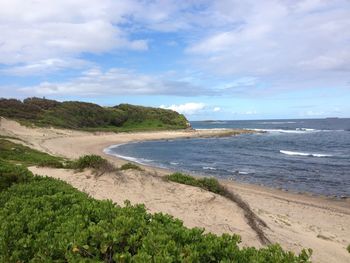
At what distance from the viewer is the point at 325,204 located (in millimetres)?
20438

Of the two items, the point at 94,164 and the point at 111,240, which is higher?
the point at 111,240

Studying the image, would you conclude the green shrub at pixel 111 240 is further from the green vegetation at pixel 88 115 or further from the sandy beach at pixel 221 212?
the green vegetation at pixel 88 115

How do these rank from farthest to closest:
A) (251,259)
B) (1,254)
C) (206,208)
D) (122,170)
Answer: (122,170) < (206,208) < (1,254) < (251,259)

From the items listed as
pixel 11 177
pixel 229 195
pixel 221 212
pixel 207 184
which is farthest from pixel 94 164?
pixel 221 212

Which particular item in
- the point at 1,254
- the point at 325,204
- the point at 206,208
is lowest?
the point at 325,204

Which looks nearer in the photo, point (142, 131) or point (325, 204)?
point (325, 204)

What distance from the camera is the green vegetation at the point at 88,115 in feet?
244

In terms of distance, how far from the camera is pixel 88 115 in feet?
310

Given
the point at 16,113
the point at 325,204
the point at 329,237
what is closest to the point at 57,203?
the point at 329,237

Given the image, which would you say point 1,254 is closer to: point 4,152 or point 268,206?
point 268,206

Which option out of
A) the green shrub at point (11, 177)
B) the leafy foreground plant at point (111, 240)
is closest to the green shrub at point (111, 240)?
the leafy foreground plant at point (111, 240)

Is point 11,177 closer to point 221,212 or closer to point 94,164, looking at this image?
point 94,164

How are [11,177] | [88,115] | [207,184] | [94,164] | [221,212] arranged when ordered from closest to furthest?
[11,177] < [221,212] < [207,184] < [94,164] < [88,115]

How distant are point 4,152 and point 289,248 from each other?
807 inches
